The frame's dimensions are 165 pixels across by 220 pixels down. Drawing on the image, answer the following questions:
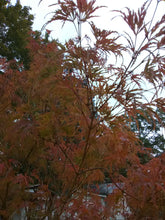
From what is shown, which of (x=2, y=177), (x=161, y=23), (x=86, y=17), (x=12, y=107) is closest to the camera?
(x=161, y=23)

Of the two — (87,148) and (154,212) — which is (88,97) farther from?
(154,212)

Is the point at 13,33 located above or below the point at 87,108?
above

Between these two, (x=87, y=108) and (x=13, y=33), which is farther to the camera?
(x=13, y=33)

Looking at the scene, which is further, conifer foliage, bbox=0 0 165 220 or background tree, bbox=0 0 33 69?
background tree, bbox=0 0 33 69

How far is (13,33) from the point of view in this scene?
10.4 meters

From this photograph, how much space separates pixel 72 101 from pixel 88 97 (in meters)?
0.11

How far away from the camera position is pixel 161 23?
1.51m

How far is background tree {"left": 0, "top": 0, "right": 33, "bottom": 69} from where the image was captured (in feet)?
33.5

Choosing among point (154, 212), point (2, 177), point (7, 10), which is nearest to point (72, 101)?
point (2, 177)

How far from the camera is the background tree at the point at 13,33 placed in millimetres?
10203

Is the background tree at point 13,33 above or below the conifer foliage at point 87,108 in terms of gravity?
above

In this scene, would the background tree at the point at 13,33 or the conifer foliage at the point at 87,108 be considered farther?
the background tree at the point at 13,33

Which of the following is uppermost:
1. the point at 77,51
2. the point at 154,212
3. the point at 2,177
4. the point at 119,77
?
the point at 77,51

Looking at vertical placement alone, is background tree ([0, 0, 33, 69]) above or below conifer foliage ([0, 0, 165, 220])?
above
